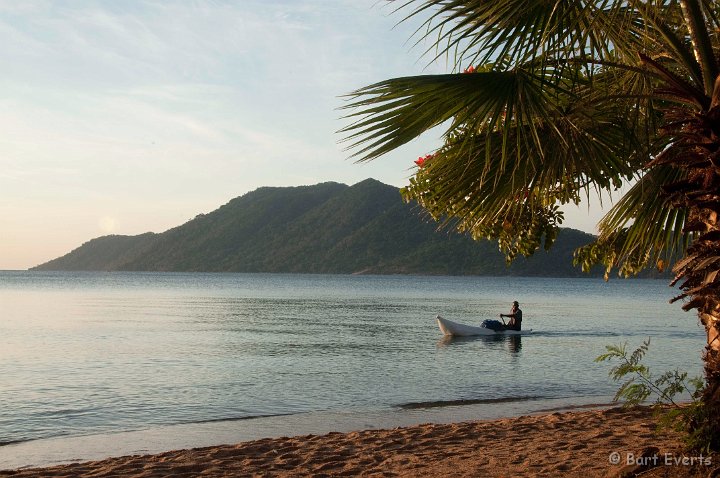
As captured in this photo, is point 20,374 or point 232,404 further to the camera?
point 20,374

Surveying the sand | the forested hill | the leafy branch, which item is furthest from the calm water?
the forested hill

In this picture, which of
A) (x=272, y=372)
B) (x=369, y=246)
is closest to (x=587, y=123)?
(x=272, y=372)

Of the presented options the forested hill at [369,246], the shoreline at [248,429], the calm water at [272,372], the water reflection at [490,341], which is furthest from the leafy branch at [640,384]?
the forested hill at [369,246]

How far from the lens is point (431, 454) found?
8.39 meters

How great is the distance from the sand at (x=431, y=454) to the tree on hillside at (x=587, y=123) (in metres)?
1.80

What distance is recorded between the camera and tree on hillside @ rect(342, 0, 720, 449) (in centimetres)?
491

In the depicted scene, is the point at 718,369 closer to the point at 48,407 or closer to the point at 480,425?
the point at 480,425

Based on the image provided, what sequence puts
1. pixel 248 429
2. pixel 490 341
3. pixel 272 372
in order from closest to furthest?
pixel 248 429
pixel 272 372
pixel 490 341

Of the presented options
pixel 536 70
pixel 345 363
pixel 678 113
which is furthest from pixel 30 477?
pixel 345 363

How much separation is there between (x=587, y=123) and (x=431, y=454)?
423 cm

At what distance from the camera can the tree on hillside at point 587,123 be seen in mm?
4914

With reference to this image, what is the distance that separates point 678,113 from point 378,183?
18436cm

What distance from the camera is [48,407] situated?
15305mm

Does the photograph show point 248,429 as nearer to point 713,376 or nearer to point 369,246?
point 713,376
